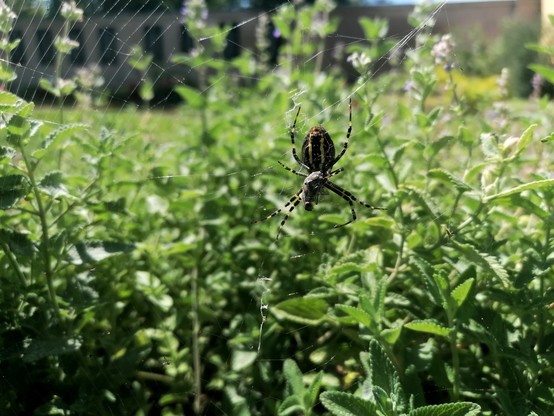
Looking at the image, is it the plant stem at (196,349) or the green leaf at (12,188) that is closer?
the green leaf at (12,188)

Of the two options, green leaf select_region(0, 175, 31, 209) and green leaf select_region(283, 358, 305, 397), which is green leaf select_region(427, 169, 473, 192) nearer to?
green leaf select_region(283, 358, 305, 397)

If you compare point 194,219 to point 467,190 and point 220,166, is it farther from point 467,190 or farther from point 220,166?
point 467,190

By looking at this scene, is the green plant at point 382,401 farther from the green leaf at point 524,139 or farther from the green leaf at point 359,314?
the green leaf at point 524,139

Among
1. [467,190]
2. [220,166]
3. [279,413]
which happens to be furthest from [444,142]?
[220,166]

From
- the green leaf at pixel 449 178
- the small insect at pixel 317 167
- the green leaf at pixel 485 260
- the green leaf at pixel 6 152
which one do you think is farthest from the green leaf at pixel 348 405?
the green leaf at pixel 6 152

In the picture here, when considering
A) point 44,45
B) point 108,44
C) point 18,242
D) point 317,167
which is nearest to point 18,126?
point 18,242

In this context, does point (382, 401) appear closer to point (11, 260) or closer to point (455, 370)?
point (455, 370)

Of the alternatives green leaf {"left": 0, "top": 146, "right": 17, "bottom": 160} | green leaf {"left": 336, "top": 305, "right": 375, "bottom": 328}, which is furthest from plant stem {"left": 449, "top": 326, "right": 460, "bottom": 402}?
green leaf {"left": 0, "top": 146, "right": 17, "bottom": 160}
